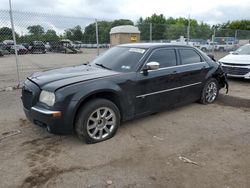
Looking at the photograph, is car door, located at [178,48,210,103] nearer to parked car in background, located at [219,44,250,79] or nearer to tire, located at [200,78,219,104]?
tire, located at [200,78,219,104]

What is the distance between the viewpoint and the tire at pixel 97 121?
12.1 feet

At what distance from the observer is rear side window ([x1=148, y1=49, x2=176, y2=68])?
4704 mm

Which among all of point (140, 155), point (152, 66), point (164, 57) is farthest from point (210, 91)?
point (140, 155)

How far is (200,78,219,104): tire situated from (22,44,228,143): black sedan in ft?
0.73

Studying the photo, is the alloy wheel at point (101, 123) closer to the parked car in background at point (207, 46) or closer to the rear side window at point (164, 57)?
the rear side window at point (164, 57)

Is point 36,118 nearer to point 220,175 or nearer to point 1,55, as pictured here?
point 220,175

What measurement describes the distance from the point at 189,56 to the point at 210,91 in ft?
4.09

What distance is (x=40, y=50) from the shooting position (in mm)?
11445

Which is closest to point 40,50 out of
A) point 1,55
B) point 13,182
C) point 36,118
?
point 1,55

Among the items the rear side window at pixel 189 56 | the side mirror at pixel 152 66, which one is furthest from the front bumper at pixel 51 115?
the rear side window at pixel 189 56

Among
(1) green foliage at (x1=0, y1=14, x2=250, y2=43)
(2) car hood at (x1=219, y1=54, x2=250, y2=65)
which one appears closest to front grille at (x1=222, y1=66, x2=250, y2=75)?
(2) car hood at (x1=219, y1=54, x2=250, y2=65)

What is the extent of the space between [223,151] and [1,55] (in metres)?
17.5

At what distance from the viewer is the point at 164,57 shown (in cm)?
491

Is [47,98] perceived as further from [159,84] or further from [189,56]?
[189,56]
